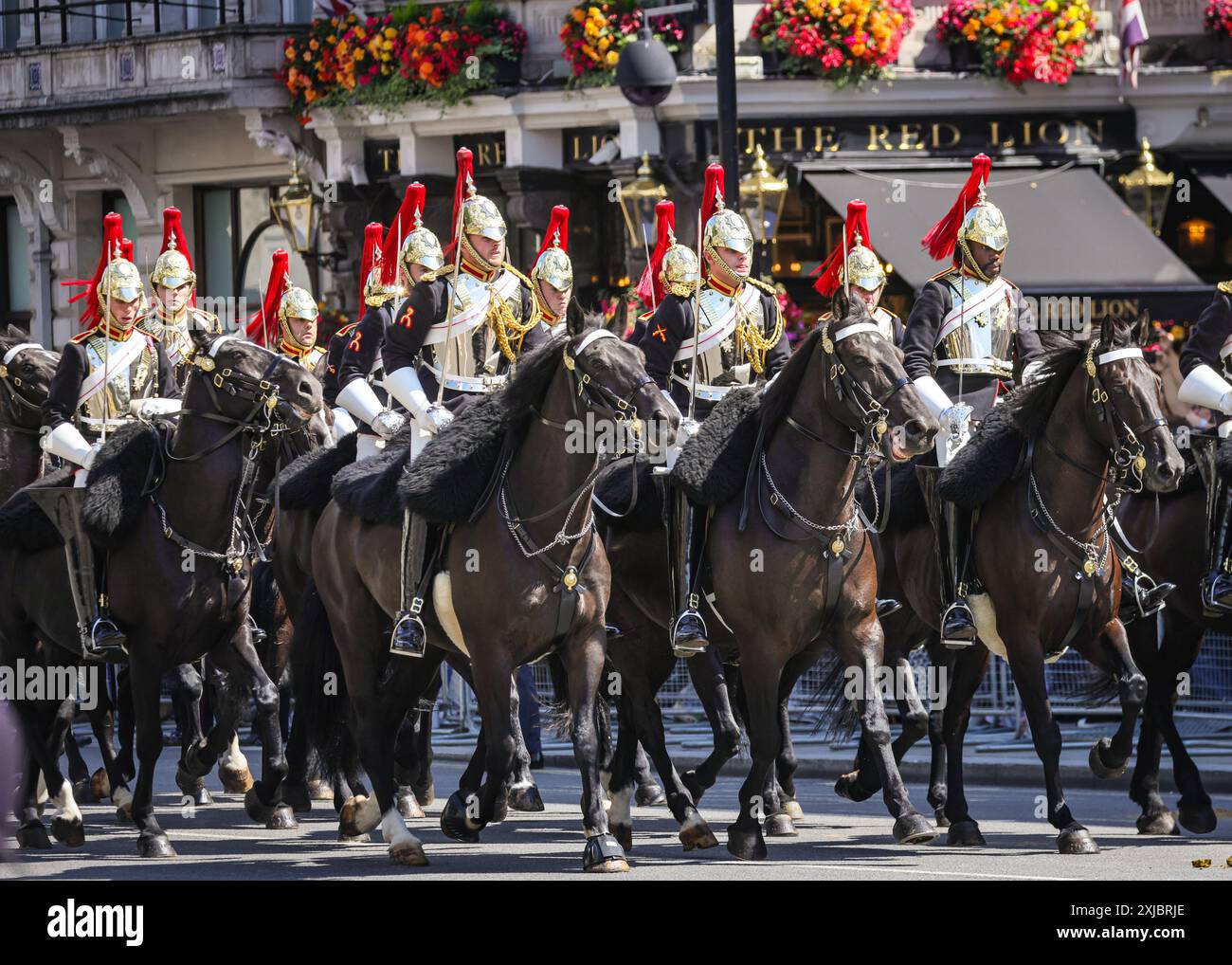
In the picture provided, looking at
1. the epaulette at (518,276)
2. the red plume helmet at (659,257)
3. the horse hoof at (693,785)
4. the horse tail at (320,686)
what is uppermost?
the red plume helmet at (659,257)

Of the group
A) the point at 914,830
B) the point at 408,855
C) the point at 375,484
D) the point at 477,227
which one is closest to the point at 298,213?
the point at 477,227

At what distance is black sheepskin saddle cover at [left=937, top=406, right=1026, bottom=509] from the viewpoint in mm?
12164

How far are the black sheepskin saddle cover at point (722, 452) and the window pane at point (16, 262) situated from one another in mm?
19490

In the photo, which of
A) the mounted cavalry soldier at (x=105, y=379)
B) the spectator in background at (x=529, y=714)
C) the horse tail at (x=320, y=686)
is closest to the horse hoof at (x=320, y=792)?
the spectator in background at (x=529, y=714)

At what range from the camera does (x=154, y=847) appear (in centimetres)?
1238

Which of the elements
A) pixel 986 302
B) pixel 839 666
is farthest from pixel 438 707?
pixel 986 302

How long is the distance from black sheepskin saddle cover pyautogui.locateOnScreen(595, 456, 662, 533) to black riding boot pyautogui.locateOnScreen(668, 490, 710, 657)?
1.28ft

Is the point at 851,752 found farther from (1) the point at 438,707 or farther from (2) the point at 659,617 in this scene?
(2) the point at 659,617

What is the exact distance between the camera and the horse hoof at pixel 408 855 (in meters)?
11.7

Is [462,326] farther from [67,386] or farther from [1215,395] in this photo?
[1215,395]

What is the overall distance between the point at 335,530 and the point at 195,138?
1576 centimetres

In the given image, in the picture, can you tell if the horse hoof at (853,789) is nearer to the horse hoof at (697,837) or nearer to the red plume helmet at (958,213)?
the horse hoof at (697,837)

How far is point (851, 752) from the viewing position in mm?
16734

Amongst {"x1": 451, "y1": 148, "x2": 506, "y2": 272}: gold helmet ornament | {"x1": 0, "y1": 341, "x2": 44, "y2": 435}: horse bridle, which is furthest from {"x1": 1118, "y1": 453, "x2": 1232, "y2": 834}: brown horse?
{"x1": 0, "y1": 341, "x2": 44, "y2": 435}: horse bridle
